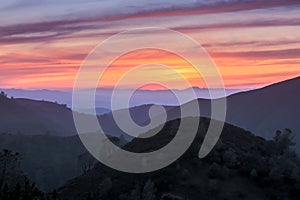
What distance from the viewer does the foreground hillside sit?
69438 millimetres

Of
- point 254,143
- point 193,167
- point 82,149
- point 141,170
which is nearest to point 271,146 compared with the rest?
point 254,143

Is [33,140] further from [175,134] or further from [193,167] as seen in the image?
[193,167]

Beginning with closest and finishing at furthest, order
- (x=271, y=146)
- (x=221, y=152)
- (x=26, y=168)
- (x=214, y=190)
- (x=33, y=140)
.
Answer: (x=214, y=190)
(x=221, y=152)
(x=271, y=146)
(x=26, y=168)
(x=33, y=140)

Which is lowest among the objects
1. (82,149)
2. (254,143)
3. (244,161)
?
(244,161)

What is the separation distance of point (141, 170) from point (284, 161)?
2113 cm

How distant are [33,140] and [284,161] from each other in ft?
407

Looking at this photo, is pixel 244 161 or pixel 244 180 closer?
pixel 244 180

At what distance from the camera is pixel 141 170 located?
78.5m

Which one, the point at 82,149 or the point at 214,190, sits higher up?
the point at 82,149

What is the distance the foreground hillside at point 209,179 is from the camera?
6944 cm

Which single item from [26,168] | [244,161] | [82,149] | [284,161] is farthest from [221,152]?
[82,149]

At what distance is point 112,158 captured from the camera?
91.4m

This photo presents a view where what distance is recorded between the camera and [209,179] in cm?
7338

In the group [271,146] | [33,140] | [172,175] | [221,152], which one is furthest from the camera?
[33,140]
